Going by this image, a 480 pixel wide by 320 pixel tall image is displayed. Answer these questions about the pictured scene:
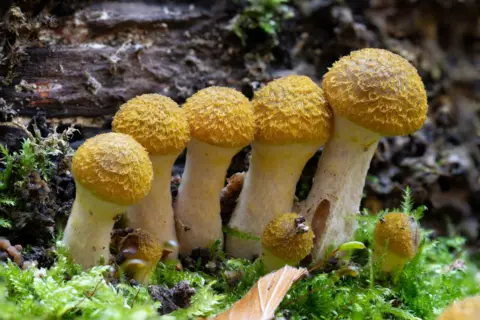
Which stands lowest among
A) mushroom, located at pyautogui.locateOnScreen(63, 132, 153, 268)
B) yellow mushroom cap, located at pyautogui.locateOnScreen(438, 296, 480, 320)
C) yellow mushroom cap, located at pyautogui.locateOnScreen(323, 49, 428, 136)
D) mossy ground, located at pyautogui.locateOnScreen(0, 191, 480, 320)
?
mossy ground, located at pyautogui.locateOnScreen(0, 191, 480, 320)

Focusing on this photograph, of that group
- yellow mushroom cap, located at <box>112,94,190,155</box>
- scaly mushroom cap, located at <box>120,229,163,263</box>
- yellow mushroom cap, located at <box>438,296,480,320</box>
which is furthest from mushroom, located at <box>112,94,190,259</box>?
yellow mushroom cap, located at <box>438,296,480,320</box>

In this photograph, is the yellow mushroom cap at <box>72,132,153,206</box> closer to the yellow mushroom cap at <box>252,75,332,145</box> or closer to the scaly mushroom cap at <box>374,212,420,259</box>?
the yellow mushroom cap at <box>252,75,332,145</box>

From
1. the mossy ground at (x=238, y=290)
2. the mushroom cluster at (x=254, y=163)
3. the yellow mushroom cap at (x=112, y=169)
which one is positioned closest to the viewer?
the mossy ground at (x=238, y=290)

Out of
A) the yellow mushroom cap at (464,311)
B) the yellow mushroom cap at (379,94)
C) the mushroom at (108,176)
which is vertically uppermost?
the yellow mushroom cap at (379,94)

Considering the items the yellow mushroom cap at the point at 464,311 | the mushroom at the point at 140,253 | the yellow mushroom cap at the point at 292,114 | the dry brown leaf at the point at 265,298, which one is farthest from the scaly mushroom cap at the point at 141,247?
the yellow mushroom cap at the point at 464,311

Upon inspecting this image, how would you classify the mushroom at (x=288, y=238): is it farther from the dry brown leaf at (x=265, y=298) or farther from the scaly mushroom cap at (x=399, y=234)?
the scaly mushroom cap at (x=399, y=234)

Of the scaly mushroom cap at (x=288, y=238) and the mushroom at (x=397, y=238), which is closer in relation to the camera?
the scaly mushroom cap at (x=288, y=238)

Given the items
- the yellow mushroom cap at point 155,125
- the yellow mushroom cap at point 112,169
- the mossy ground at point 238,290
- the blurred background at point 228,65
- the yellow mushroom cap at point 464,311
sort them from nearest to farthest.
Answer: the yellow mushroom cap at point 464,311 < the mossy ground at point 238,290 < the yellow mushroom cap at point 112,169 < the yellow mushroom cap at point 155,125 < the blurred background at point 228,65

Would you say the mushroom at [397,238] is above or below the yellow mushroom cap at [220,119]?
below
